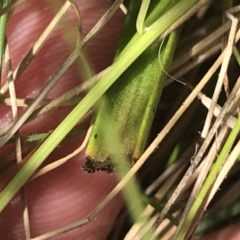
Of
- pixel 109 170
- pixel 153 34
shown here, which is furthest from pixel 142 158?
pixel 153 34

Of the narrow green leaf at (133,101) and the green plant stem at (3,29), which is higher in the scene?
the green plant stem at (3,29)

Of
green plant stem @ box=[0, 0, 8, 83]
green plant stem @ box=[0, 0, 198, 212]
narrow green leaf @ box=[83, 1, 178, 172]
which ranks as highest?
green plant stem @ box=[0, 0, 8, 83]

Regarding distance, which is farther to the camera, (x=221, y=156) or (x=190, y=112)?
(x=190, y=112)

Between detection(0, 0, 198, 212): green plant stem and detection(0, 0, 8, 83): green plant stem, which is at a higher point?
detection(0, 0, 8, 83): green plant stem

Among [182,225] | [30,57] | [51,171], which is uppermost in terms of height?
[30,57]

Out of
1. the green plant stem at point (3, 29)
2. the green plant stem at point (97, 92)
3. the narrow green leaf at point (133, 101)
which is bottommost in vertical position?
the narrow green leaf at point (133, 101)

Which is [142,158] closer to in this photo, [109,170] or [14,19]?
[109,170]

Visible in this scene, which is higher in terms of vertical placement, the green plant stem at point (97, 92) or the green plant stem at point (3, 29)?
the green plant stem at point (3, 29)

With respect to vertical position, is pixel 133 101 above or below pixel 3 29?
below

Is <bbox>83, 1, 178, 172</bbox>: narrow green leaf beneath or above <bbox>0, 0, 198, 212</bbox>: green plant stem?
beneath

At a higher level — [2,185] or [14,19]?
[14,19]
